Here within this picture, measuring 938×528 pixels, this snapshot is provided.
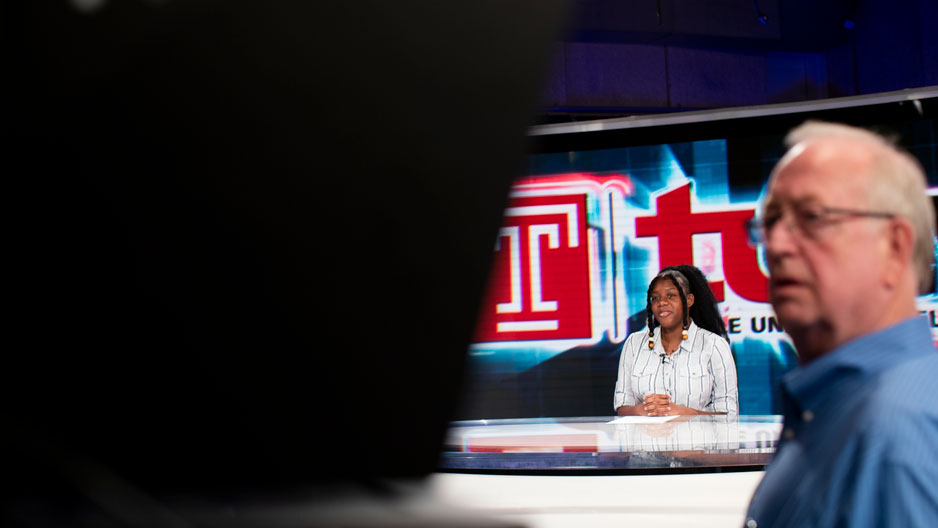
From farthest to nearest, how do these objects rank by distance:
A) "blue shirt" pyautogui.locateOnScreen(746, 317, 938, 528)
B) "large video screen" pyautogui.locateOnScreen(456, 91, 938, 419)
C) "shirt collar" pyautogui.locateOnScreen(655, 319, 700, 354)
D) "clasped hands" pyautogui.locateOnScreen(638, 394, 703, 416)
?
"large video screen" pyautogui.locateOnScreen(456, 91, 938, 419)
"shirt collar" pyautogui.locateOnScreen(655, 319, 700, 354)
"clasped hands" pyautogui.locateOnScreen(638, 394, 703, 416)
"blue shirt" pyautogui.locateOnScreen(746, 317, 938, 528)

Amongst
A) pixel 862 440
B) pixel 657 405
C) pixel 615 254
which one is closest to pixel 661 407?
pixel 657 405

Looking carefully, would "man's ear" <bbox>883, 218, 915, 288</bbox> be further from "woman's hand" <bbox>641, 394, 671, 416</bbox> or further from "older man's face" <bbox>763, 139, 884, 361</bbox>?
"woman's hand" <bbox>641, 394, 671, 416</bbox>

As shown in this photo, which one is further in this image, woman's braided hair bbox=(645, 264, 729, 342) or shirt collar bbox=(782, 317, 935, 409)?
woman's braided hair bbox=(645, 264, 729, 342)

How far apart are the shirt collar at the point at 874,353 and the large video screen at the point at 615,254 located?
129 inches

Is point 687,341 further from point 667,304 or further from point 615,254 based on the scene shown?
point 615,254

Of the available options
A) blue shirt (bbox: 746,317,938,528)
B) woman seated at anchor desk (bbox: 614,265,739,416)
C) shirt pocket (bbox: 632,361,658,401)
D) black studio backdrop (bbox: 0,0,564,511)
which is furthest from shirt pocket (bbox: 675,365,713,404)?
black studio backdrop (bbox: 0,0,564,511)

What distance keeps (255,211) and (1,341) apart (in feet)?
0.33

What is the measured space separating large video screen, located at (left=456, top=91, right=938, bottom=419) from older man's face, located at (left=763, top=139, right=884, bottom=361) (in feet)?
10.6

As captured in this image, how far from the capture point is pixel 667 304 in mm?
3518

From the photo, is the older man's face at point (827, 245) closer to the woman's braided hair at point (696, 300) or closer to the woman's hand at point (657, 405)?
the woman's hand at point (657, 405)

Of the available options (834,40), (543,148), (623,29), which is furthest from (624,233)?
(834,40)

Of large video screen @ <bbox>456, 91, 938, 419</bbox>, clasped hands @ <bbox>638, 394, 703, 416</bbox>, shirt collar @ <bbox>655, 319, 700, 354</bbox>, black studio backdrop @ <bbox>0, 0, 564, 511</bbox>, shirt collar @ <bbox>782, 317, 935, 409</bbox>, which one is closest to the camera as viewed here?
black studio backdrop @ <bbox>0, 0, 564, 511</bbox>

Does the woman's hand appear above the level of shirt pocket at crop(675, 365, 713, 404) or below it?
below

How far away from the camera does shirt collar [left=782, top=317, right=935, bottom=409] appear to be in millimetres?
862
